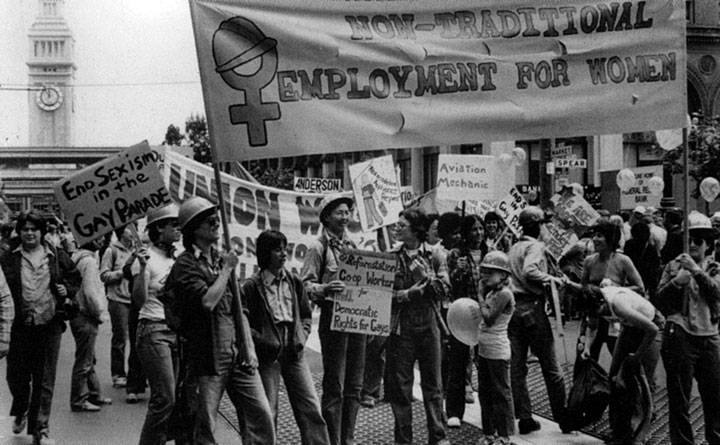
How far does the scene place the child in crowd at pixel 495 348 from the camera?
8070mm

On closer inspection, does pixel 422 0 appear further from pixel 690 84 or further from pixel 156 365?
pixel 690 84

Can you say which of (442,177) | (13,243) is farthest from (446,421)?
(442,177)

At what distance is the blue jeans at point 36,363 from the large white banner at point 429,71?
120 inches

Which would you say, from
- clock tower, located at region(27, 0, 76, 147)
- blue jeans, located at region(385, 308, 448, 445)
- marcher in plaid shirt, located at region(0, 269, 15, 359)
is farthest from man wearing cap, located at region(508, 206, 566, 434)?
clock tower, located at region(27, 0, 76, 147)

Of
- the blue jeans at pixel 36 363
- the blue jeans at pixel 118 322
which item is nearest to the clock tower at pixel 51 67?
the blue jeans at pixel 118 322

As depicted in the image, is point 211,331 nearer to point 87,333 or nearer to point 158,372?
point 158,372

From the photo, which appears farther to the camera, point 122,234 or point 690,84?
point 690,84

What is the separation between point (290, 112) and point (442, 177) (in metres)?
7.97

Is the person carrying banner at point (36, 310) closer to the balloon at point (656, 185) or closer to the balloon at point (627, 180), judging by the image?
the balloon at point (656, 185)

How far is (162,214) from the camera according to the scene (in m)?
8.10

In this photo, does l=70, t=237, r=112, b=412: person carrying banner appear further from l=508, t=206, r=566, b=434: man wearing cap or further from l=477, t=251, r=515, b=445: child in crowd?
l=508, t=206, r=566, b=434: man wearing cap

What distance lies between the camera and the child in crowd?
8070mm

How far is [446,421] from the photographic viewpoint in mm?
9133

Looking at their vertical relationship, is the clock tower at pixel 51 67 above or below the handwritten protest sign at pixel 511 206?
above
